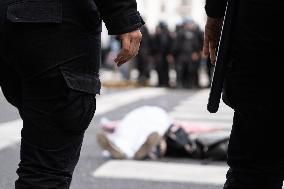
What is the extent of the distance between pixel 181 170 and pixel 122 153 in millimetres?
592

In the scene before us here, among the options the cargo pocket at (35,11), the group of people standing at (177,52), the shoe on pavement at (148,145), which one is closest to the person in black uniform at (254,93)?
the cargo pocket at (35,11)

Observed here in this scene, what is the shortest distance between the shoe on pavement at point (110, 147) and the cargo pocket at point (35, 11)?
3211mm

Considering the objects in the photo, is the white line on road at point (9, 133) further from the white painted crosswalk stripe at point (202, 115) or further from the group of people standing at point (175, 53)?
the group of people standing at point (175, 53)

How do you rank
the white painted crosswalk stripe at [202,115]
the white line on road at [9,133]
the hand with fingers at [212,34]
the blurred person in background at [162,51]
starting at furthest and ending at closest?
the blurred person in background at [162,51]
the white painted crosswalk stripe at [202,115]
the white line on road at [9,133]
the hand with fingers at [212,34]

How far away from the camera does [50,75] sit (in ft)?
7.09

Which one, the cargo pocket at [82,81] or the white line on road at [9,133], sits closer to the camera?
the cargo pocket at [82,81]

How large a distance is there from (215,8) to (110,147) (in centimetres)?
313

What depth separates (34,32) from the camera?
2141mm

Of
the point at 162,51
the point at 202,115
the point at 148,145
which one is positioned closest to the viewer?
the point at 148,145

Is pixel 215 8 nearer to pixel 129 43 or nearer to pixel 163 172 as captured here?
pixel 129 43

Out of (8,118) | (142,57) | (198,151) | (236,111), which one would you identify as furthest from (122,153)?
(142,57)

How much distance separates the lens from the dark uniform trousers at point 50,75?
2.14 m

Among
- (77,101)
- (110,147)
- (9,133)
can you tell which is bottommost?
(9,133)

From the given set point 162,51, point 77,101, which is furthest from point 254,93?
point 162,51
